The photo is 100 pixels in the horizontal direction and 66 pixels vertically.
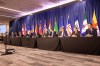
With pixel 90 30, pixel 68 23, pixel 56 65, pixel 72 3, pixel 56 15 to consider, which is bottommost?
pixel 56 65

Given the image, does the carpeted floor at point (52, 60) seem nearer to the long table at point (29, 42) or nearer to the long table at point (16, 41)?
the long table at point (29, 42)

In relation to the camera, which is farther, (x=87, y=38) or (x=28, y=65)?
(x=87, y=38)

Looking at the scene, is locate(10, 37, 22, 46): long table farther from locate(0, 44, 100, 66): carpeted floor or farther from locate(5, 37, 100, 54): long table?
locate(0, 44, 100, 66): carpeted floor

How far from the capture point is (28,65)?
3482 mm

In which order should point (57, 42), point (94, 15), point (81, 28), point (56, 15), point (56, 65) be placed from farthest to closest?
point (56, 15) → point (81, 28) → point (94, 15) → point (57, 42) → point (56, 65)

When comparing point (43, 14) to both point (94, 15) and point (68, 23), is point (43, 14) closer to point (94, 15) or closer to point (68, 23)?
point (68, 23)

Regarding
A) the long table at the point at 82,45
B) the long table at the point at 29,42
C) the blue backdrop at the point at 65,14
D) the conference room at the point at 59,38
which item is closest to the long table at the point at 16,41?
the conference room at the point at 59,38

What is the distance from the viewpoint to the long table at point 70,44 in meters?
4.92

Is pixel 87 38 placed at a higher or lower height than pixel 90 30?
lower

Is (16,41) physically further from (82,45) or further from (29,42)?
(82,45)

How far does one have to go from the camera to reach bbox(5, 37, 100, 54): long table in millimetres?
4916

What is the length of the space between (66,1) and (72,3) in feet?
1.61

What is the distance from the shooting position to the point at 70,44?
5625mm

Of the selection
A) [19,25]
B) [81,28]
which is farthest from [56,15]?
[19,25]
